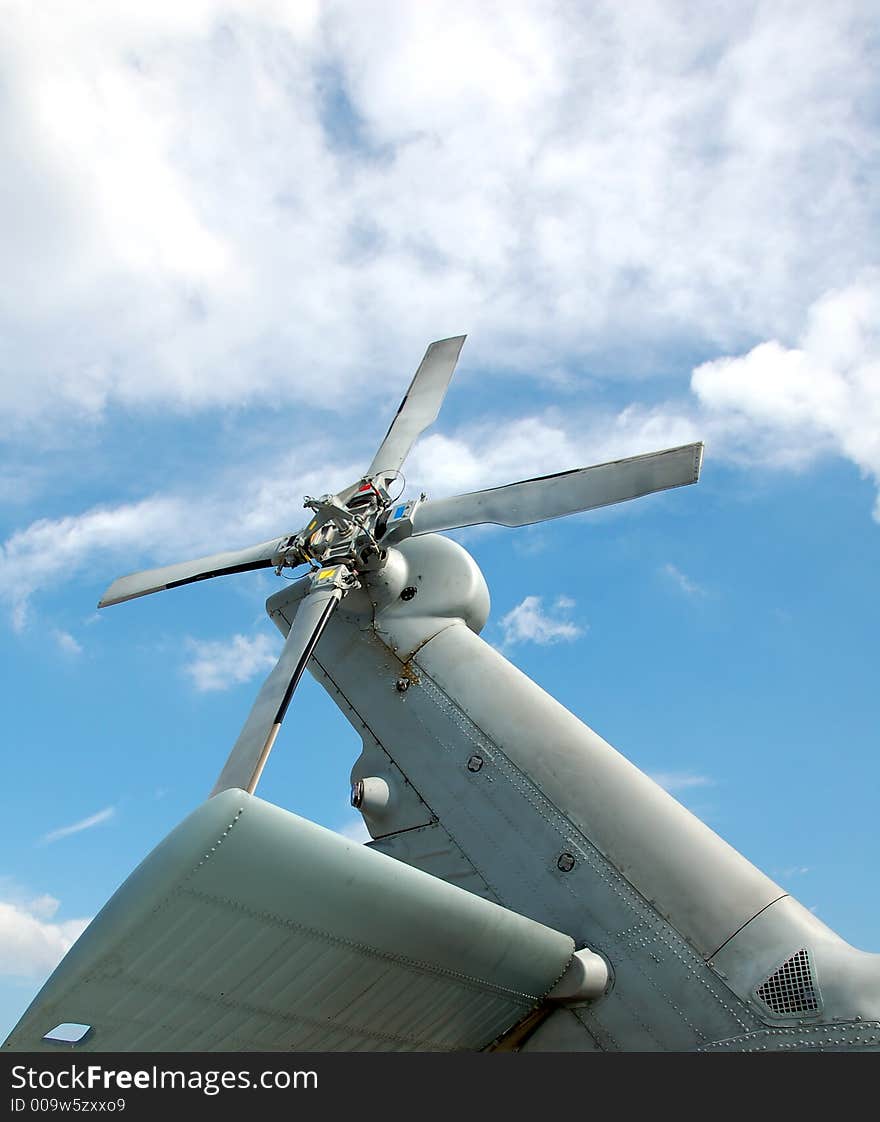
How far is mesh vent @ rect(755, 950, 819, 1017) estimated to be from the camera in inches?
340

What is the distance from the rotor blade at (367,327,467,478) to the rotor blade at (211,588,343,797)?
320 centimetres

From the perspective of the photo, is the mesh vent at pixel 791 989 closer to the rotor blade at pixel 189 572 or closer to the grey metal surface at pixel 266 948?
the grey metal surface at pixel 266 948

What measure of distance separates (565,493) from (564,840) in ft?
13.7

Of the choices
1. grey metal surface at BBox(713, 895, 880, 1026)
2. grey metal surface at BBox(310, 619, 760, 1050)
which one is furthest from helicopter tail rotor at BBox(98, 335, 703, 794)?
grey metal surface at BBox(713, 895, 880, 1026)

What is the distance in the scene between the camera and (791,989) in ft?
28.7

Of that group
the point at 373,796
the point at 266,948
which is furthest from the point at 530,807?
the point at 266,948

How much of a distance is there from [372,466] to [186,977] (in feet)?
31.0

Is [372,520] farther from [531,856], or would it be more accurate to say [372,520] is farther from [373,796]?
[531,856]

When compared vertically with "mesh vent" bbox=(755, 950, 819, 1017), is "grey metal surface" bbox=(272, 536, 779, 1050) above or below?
above

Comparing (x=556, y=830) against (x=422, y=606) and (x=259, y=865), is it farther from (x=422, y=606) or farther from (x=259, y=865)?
(x=259, y=865)

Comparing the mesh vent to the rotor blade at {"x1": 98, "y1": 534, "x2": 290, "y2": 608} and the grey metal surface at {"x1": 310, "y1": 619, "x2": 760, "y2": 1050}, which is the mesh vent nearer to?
the grey metal surface at {"x1": 310, "y1": 619, "x2": 760, "y2": 1050}

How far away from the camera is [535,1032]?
9750 millimetres
